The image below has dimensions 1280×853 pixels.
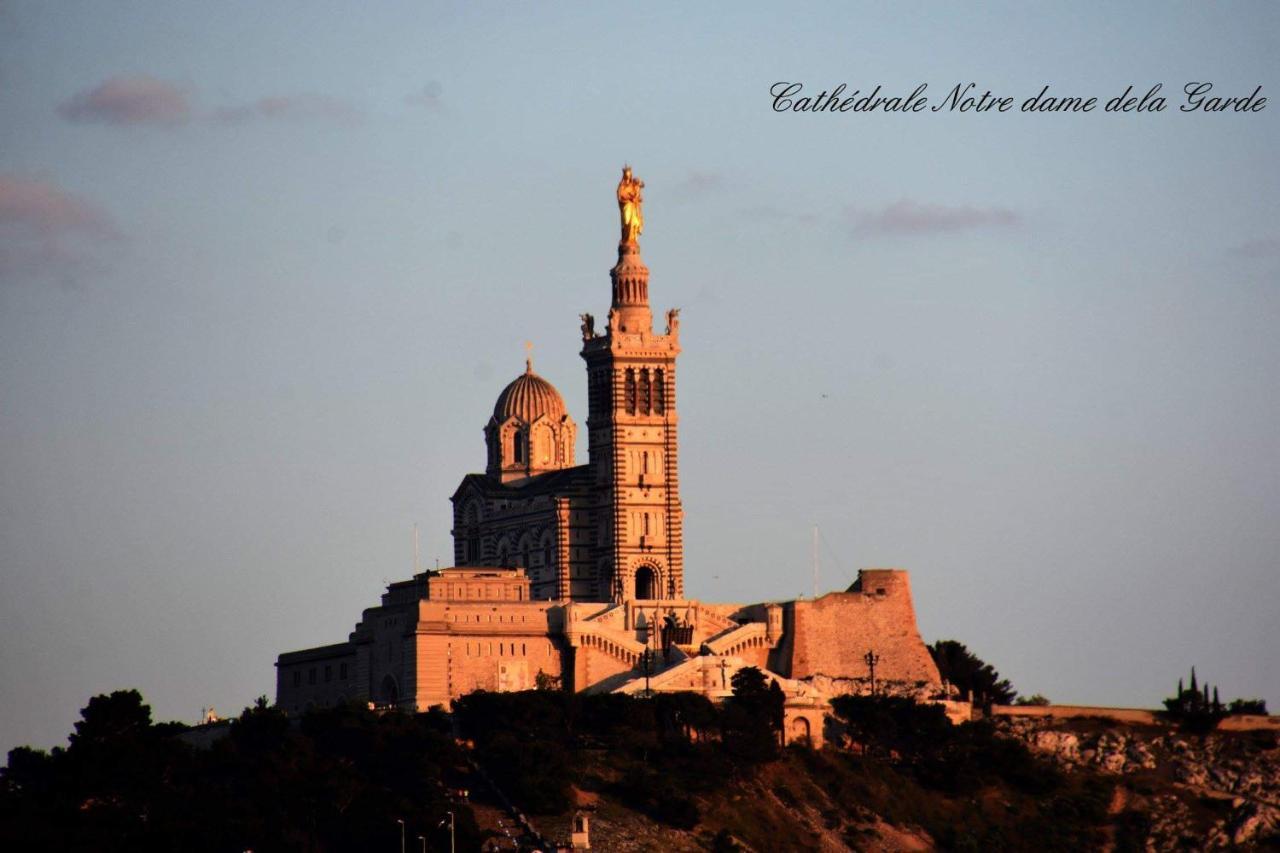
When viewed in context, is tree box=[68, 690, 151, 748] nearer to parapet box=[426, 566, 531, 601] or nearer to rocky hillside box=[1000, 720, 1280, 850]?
parapet box=[426, 566, 531, 601]

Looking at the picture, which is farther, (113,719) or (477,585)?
(477,585)

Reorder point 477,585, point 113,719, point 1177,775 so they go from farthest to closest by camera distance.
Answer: point 477,585 < point 1177,775 < point 113,719

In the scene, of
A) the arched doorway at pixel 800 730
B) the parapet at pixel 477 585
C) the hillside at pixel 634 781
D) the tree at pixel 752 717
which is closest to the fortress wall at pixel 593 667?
the parapet at pixel 477 585

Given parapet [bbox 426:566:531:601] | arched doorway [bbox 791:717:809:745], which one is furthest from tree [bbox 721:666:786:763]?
parapet [bbox 426:566:531:601]

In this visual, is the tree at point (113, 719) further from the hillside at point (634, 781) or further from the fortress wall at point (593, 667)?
the fortress wall at point (593, 667)

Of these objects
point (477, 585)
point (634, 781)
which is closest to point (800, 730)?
point (634, 781)

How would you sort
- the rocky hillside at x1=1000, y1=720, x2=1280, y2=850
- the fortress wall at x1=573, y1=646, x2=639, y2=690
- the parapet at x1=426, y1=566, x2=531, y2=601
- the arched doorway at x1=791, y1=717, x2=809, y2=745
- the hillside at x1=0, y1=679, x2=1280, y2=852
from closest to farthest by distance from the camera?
1. the hillside at x1=0, y1=679, x2=1280, y2=852
2. the rocky hillside at x1=1000, y1=720, x2=1280, y2=850
3. the arched doorway at x1=791, y1=717, x2=809, y2=745
4. the fortress wall at x1=573, y1=646, x2=639, y2=690
5. the parapet at x1=426, y1=566, x2=531, y2=601

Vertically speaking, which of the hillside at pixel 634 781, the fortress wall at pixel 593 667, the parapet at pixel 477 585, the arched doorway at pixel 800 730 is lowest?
the hillside at pixel 634 781

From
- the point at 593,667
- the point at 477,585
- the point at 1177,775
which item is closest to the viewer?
the point at 1177,775

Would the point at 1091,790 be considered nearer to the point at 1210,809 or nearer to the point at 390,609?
the point at 1210,809

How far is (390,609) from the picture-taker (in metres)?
196

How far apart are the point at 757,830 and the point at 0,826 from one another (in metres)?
36.1

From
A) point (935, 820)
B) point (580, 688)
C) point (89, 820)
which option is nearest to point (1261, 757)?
point (935, 820)

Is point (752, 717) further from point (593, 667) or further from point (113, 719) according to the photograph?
point (113, 719)
